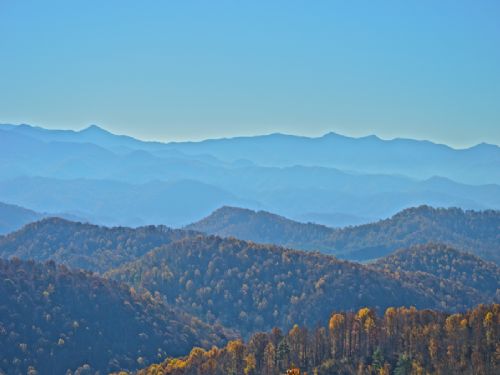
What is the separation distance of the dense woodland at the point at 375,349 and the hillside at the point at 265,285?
6767cm

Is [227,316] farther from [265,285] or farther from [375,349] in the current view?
[375,349]

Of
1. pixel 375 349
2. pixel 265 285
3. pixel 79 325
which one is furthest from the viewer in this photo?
pixel 265 285

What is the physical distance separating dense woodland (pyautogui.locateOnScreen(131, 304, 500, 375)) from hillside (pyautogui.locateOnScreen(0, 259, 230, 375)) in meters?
22.9

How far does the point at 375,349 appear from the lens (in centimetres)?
8581

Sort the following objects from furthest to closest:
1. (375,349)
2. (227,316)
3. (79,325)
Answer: (227,316) → (79,325) → (375,349)

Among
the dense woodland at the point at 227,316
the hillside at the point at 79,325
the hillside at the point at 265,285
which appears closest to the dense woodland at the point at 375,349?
the dense woodland at the point at 227,316

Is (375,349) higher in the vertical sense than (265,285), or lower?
lower

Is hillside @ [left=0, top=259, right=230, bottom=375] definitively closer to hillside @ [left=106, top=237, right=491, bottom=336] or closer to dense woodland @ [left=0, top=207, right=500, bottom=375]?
dense woodland @ [left=0, top=207, right=500, bottom=375]

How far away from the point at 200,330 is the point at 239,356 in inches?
1875

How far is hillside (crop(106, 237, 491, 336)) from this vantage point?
562 ft

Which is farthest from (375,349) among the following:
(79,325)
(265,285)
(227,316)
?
(265,285)

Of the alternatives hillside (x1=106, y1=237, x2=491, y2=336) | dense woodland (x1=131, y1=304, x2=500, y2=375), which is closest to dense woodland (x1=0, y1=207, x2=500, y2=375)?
dense woodland (x1=131, y1=304, x2=500, y2=375)

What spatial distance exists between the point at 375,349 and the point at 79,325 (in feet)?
195

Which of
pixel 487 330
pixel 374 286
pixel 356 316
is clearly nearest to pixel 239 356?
pixel 356 316
